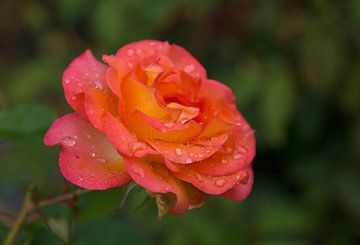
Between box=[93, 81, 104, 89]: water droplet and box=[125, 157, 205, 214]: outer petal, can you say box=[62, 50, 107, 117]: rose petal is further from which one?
box=[125, 157, 205, 214]: outer petal

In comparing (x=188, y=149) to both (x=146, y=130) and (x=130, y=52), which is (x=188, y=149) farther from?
(x=130, y=52)

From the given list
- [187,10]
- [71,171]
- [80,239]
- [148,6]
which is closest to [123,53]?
[71,171]

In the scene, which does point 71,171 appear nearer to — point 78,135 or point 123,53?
point 78,135

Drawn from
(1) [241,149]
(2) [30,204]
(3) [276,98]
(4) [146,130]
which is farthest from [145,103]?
(3) [276,98]

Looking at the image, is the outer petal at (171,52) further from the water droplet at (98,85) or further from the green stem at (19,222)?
the green stem at (19,222)

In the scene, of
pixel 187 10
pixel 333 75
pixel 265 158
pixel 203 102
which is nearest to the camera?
pixel 203 102

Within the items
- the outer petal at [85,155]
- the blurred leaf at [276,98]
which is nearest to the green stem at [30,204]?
the outer petal at [85,155]

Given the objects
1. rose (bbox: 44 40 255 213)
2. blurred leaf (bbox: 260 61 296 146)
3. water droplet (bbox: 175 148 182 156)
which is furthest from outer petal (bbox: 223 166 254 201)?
blurred leaf (bbox: 260 61 296 146)
